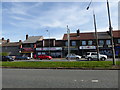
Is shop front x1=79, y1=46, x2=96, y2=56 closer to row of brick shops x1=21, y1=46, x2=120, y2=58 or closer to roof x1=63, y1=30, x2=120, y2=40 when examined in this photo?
row of brick shops x1=21, y1=46, x2=120, y2=58

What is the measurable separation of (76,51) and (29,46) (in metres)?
17.5

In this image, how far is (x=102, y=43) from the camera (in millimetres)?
44281

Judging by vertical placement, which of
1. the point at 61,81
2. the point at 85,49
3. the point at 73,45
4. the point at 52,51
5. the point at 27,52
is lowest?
the point at 61,81

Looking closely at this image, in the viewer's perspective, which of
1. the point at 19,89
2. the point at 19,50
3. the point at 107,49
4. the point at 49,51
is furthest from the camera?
the point at 19,50

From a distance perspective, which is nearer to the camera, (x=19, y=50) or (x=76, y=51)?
(x=76, y=51)

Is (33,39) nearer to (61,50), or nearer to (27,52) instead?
(27,52)

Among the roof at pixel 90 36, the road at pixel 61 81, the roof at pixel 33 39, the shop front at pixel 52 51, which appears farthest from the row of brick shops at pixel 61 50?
the road at pixel 61 81

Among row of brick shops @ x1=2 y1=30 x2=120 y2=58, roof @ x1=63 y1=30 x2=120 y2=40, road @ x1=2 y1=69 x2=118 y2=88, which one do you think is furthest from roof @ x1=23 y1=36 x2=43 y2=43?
road @ x1=2 y1=69 x2=118 y2=88

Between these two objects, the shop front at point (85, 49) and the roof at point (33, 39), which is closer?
the shop front at point (85, 49)

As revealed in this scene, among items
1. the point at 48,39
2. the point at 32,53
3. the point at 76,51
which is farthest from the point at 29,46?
the point at 76,51

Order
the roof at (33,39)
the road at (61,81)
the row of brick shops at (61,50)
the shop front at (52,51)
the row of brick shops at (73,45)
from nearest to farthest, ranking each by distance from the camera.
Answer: the road at (61,81) → the row of brick shops at (61,50) → the row of brick shops at (73,45) → the shop front at (52,51) → the roof at (33,39)

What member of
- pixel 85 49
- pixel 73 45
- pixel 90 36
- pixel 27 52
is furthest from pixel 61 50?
pixel 27 52

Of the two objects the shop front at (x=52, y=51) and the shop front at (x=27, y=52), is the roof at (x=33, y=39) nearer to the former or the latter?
the shop front at (x=27, y=52)

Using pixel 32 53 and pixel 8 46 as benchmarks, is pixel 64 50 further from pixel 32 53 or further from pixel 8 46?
pixel 8 46
